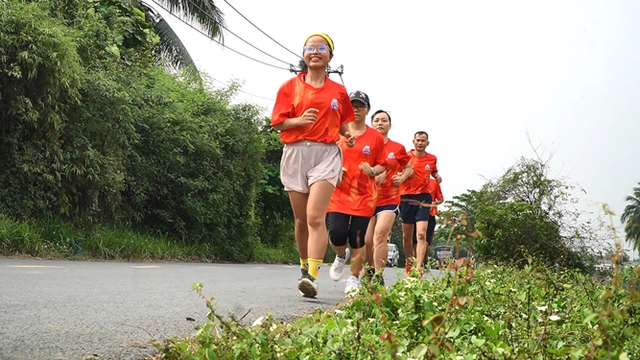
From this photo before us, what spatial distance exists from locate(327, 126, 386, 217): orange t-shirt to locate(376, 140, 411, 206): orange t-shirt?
0.23 meters

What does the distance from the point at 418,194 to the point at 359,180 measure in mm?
3344

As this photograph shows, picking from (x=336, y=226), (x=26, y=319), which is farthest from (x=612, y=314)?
(x=336, y=226)

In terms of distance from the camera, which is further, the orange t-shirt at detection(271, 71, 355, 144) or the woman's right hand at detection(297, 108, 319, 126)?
the orange t-shirt at detection(271, 71, 355, 144)

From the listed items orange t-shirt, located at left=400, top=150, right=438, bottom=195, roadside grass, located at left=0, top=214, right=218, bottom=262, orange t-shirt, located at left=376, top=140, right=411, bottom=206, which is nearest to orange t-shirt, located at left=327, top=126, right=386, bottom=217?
orange t-shirt, located at left=376, top=140, right=411, bottom=206

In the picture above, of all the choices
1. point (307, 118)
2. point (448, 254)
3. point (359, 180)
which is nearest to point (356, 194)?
point (359, 180)

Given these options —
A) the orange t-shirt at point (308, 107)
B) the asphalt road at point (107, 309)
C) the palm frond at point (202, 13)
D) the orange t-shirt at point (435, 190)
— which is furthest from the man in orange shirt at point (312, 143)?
the palm frond at point (202, 13)

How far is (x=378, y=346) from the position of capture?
3.06 m

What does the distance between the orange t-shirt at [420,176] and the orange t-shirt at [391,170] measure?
1.82 m

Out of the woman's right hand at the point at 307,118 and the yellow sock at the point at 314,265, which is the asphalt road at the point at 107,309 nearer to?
the yellow sock at the point at 314,265

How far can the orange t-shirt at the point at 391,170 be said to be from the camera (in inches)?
341

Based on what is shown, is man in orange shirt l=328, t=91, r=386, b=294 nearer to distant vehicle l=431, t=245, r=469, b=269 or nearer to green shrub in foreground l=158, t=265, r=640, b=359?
distant vehicle l=431, t=245, r=469, b=269

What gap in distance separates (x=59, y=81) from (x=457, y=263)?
1262 cm

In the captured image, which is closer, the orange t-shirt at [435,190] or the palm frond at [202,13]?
the orange t-shirt at [435,190]

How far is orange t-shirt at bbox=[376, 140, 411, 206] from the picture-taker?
866 centimetres
